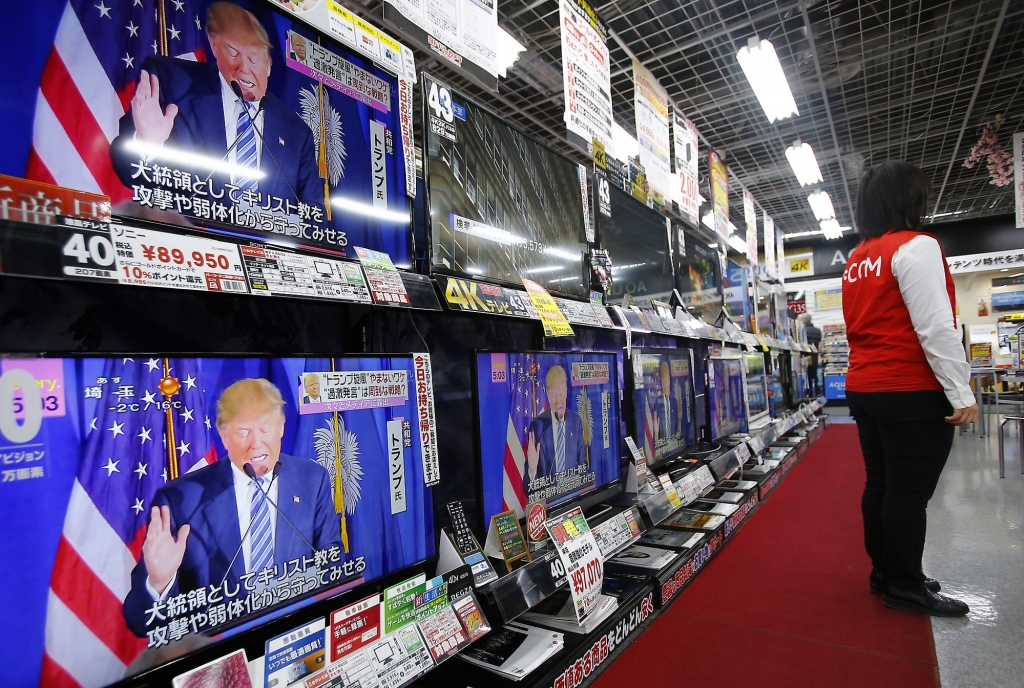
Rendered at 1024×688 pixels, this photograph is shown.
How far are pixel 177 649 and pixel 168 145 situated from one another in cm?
80

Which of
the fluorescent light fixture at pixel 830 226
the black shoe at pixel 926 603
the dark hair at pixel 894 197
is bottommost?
the black shoe at pixel 926 603

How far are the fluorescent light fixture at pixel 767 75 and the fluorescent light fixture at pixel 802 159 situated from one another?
191 centimetres

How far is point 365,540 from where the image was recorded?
104 centimetres

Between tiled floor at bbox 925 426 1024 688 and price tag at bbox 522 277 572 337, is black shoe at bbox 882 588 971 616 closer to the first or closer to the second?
tiled floor at bbox 925 426 1024 688

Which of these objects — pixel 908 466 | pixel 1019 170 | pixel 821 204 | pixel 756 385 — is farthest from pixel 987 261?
pixel 908 466

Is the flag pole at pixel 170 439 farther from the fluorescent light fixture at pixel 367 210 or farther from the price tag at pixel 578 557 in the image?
the price tag at pixel 578 557

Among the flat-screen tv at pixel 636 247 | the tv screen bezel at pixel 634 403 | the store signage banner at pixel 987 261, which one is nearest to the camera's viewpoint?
the tv screen bezel at pixel 634 403

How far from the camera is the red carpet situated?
161cm

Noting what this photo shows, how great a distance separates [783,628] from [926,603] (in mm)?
656

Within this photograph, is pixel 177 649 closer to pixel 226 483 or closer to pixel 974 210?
pixel 226 483

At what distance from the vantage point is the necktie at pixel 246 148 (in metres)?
1.01

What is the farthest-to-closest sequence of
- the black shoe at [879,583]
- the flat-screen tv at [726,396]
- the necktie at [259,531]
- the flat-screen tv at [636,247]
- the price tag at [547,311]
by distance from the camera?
1. the flat-screen tv at [726,396]
2. the flat-screen tv at [636,247]
3. the black shoe at [879,583]
4. the price tag at [547,311]
5. the necktie at [259,531]

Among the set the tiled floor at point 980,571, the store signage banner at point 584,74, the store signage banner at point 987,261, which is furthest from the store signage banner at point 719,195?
the store signage banner at point 987,261

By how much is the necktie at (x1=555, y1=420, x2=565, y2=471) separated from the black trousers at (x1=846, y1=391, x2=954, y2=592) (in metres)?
1.43
